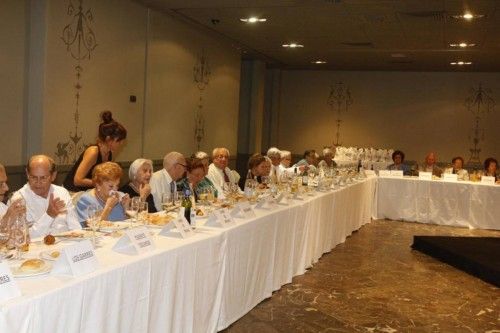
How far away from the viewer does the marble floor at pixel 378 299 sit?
12.8 feet

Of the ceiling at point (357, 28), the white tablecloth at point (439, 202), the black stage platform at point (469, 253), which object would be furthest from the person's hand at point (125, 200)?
the white tablecloth at point (439, 202)

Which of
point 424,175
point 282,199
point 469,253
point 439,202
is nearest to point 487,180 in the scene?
point 439,202

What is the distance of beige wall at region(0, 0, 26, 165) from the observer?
5.71 metres

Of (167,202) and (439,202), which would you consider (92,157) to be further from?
(439,202)

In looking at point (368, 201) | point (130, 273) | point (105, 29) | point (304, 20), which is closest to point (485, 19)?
point (304, 20)

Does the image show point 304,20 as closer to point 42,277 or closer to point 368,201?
point 368,201

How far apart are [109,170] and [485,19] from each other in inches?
235

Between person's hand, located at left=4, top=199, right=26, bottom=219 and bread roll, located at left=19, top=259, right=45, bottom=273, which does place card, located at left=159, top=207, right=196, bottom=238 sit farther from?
bread roll, located at left=19, top=259, right=45, bottom=273

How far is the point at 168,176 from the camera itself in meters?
4.36

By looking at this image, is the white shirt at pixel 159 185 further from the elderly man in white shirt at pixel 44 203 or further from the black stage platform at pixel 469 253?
the black stage platform at pixel 469 253

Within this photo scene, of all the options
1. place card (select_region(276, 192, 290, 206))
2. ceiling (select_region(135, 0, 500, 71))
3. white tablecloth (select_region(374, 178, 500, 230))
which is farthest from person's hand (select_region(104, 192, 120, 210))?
white tablecloth (select_region(374, 178, 500, 230))

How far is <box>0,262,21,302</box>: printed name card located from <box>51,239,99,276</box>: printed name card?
0.94 ft

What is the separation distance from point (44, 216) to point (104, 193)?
1.22 ft

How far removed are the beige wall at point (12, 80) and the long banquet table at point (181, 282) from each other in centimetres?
313
